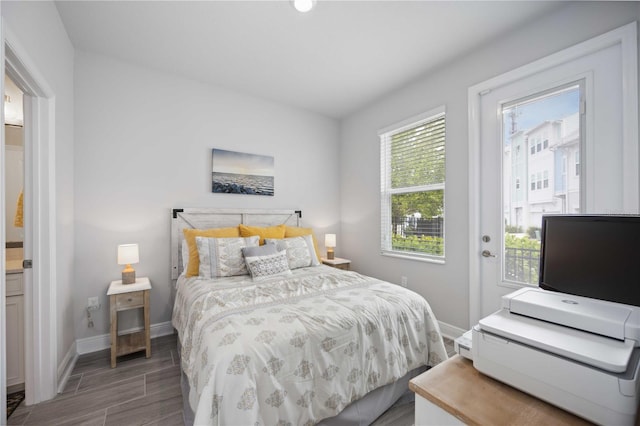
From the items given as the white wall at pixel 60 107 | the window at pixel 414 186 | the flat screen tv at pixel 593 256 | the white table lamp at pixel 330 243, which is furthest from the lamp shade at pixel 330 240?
the flat screen tv at pixel 593 256

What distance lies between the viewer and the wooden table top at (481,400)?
653 millimetres

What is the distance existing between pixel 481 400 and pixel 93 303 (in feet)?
10.3

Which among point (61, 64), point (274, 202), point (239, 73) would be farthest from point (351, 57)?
point (61, 64)

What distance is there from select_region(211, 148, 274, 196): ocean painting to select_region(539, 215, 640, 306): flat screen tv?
298cm

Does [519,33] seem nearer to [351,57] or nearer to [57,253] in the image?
[351,57]

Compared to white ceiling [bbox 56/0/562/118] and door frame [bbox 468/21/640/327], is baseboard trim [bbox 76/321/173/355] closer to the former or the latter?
white ceiling [bbox 56/0/562/118]

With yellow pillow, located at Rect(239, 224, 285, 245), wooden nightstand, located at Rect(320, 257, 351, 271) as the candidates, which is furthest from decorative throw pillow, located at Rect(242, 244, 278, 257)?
wooden nightstand, located at Rect(320, 257, 351, 271)

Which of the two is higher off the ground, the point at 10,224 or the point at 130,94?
the point at 130,94

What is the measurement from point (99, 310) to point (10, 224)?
107cm

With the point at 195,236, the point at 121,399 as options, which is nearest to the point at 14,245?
the point at 195,236

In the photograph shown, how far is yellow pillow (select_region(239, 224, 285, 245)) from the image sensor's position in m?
2.97

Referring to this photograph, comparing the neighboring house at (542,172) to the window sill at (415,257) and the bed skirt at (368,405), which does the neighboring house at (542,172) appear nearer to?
the window sill at (415,257)

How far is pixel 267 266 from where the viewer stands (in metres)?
2.45

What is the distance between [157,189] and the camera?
2.84 meters
